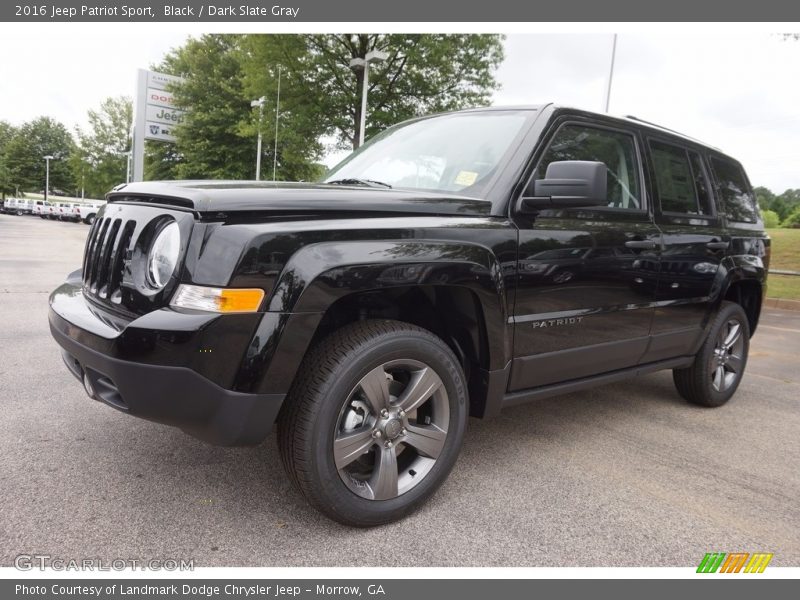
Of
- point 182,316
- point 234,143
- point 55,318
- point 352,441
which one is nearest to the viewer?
point 182,316

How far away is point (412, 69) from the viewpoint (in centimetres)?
1595

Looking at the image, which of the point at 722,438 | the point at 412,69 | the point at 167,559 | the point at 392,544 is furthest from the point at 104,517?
the point at 412,69

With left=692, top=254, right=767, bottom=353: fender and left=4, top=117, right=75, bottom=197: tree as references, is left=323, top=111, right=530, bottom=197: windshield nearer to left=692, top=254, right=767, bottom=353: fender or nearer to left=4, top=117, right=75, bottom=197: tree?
left=692, top=254, right=767, bottom=353: fender

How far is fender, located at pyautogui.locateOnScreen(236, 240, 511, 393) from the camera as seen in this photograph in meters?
2.04

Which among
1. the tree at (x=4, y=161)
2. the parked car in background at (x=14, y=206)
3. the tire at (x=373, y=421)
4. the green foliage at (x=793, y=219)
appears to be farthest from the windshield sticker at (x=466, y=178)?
the tree at (x=4, y=161)

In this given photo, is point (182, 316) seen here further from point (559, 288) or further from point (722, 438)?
point (722, 438)

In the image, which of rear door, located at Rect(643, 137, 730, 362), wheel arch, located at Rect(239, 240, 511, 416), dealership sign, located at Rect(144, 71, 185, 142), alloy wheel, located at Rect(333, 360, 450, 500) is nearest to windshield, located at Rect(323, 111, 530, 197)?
wheel arch, located at Rect(239, 240, 511, 416)

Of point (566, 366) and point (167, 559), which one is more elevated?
point (566, 366)

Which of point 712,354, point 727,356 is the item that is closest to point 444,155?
point 712,354

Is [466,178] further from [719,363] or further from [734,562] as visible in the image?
[719,363]

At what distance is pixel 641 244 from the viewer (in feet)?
10.9

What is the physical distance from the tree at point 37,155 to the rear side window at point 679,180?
7667cm

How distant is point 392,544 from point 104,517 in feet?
3.72

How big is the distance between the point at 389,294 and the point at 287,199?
0.62m
